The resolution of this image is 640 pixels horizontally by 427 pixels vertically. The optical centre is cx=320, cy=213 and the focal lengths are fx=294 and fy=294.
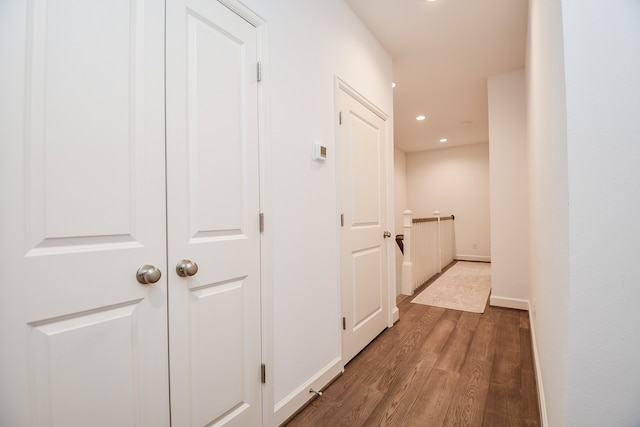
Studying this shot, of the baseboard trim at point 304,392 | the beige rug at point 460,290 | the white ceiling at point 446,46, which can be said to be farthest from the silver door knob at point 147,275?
the beige rug at point 460,290

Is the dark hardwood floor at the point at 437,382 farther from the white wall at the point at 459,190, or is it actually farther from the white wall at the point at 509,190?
the white wall at the point at 459,190

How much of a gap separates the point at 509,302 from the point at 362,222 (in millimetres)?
2233

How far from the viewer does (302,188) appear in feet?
5.71

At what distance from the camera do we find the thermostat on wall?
1833 mm

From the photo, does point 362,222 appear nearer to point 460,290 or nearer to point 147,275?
point 147,275

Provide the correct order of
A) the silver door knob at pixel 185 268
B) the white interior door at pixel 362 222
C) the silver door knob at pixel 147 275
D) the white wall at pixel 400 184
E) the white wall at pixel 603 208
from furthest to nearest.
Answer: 1. the white wall at pixel 400 184
2. the white interior door at pixel 362 222
3. the silver door knob at pixel 185 268
4. the silver door knob at pixel 147 275
5. the white wall at pixel 603 208

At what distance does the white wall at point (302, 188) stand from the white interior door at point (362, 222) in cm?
15

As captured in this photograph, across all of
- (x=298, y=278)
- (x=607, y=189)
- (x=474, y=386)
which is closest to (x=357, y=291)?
(x=298, y=278)

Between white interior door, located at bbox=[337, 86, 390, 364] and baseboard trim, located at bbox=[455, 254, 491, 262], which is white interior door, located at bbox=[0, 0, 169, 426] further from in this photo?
baseboard trim, located at bbox=[455, 254, 491, 262]

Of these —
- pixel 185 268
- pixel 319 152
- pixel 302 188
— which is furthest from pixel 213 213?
pixel 319 152

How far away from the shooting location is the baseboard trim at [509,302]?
3264 millimetres

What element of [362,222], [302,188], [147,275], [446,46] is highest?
[446,46]

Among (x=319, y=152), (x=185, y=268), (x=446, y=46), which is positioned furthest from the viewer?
(x=446, y=46)

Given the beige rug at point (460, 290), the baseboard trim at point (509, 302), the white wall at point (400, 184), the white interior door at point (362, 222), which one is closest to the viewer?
the white interior door at point (362, 222)
